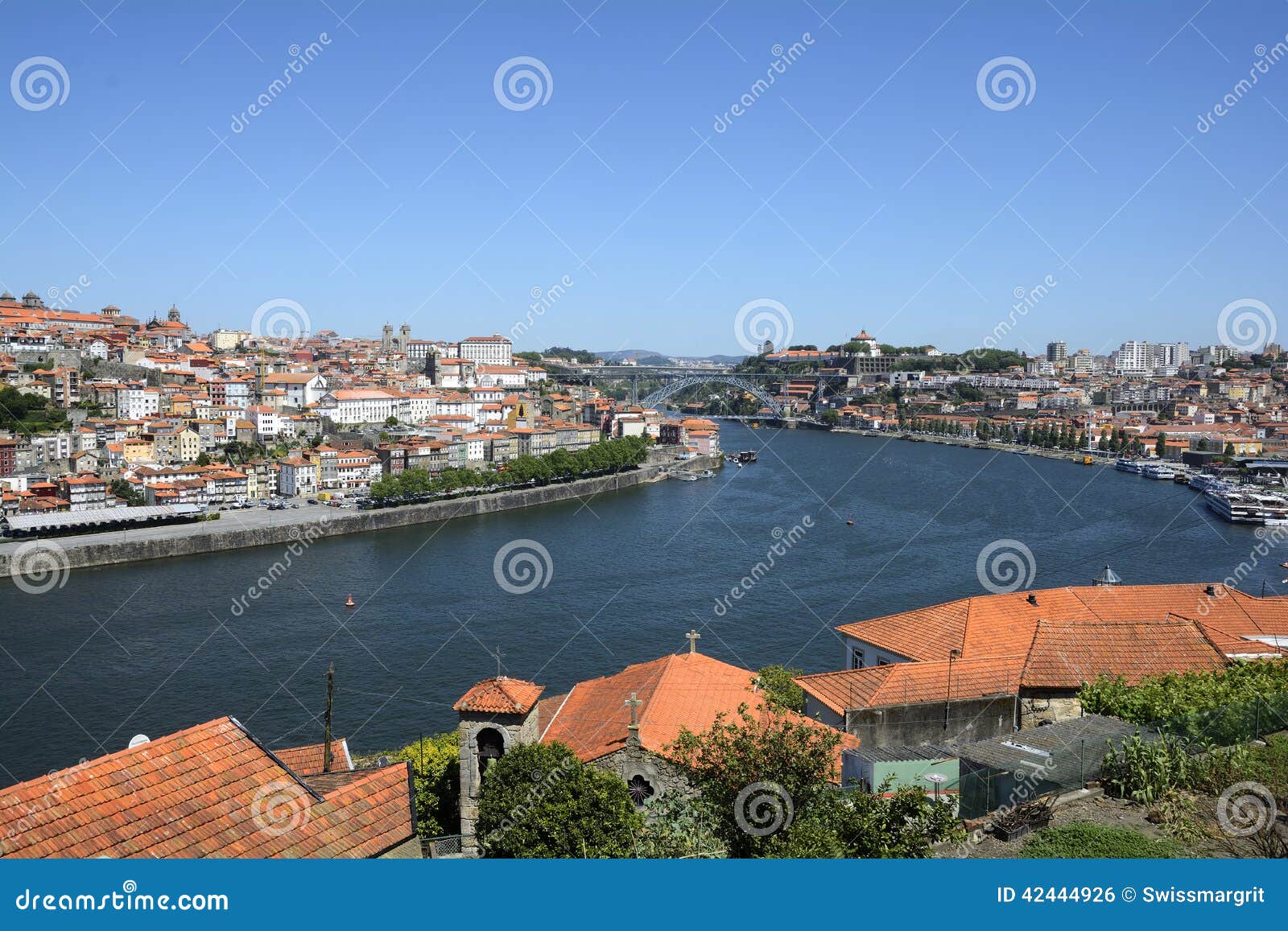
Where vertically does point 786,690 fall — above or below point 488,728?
below

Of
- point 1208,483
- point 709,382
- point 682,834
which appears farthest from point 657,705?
point 709,382

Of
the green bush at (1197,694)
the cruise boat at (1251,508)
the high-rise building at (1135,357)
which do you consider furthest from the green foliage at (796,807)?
the high-rise building at (1135,357)

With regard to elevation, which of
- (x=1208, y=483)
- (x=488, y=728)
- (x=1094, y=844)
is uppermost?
(x=1094, y=844)

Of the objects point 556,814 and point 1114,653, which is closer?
point 556,814

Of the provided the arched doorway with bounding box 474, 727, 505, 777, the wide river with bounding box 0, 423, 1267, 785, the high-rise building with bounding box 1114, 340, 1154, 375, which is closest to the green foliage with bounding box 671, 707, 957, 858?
the arched doorway with bounding box 474, 727, 505, 777

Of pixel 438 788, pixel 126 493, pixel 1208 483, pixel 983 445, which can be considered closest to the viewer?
pixel 438 788

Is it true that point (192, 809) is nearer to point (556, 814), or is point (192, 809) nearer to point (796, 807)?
point (556, 814)

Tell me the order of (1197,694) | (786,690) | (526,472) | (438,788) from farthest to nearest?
(526,472), (786,690), (438,788), (1197,694)
